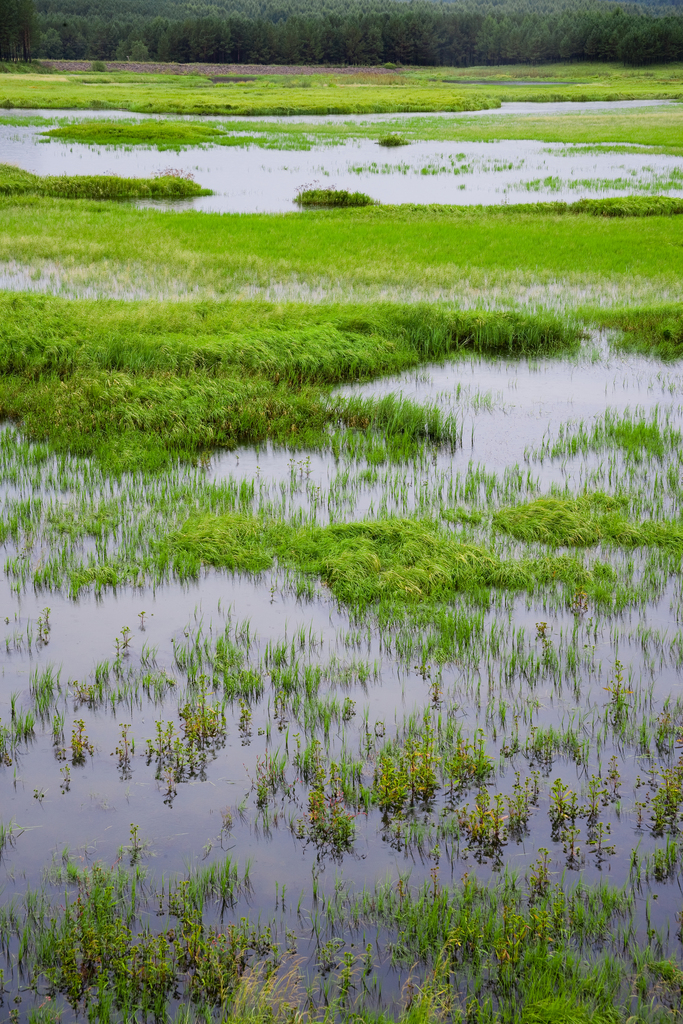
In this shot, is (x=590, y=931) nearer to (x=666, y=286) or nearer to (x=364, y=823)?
(x=364, y=823)

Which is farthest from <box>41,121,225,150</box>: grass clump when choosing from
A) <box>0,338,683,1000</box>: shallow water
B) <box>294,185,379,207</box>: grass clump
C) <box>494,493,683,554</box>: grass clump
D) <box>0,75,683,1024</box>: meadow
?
<box>494,493,683,554</box>: grass clump

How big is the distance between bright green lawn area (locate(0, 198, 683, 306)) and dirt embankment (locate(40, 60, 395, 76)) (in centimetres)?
9464

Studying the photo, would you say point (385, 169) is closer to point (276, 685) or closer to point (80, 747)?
point (276, 685)

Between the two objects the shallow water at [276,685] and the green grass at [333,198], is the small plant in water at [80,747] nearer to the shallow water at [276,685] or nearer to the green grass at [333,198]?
the shallow water at [276,685]

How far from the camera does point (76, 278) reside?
628 inches

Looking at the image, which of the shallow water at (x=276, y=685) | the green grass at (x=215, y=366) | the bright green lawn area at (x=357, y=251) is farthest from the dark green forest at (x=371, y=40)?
the shallow water at (x=276, y=685)

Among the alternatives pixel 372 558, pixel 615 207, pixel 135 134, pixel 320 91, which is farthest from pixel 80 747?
pixel 320 91

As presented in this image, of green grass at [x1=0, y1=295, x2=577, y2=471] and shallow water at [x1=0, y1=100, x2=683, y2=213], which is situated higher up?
shallow water at [x1=0, y1=100, x2=683, y2=213]

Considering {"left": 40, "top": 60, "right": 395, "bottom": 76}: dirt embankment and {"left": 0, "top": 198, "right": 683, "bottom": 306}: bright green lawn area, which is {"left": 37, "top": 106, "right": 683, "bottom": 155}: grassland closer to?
{"left": 0, "top": 198, "right": 683, "bottom": 306}: bright green lawn area

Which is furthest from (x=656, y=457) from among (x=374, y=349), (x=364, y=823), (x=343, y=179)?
(x=343, y=179)

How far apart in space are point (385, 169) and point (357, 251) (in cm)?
1761

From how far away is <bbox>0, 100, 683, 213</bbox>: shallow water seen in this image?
26781 mm

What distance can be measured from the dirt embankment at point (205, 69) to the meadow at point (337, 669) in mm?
107773

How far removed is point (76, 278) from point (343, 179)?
1768 centimetres
